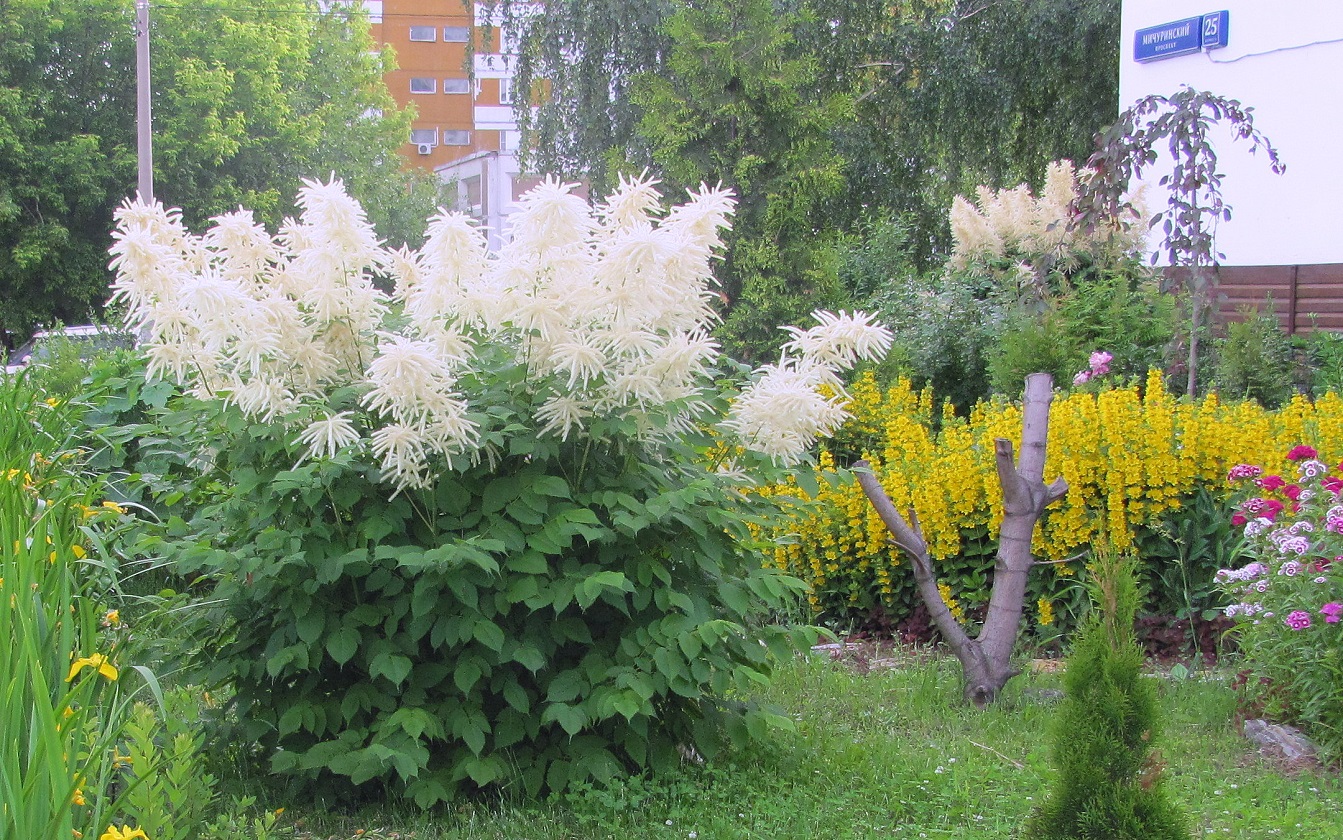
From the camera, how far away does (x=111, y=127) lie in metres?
27.6

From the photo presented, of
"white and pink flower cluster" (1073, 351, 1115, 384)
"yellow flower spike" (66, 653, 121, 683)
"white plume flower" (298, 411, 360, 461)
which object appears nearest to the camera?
"yellow flower spike" (66, 653, 121, 683)

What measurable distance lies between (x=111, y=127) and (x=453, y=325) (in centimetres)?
2765

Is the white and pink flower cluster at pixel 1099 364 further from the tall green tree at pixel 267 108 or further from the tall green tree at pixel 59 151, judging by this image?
the tall green tree at pixel 59 151

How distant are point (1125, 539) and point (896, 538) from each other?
1.14 m

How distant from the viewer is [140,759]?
7.72 feet

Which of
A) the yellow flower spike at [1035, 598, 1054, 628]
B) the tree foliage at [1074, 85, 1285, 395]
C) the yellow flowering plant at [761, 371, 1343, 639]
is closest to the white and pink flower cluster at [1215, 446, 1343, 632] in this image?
the yellow flowering plant at [761, 371, 1343, 639]

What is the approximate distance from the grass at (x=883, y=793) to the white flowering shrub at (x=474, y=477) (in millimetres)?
124

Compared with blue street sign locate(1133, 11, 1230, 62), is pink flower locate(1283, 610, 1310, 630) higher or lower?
lower

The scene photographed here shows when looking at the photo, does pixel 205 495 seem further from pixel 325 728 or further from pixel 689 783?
pixel 689 783

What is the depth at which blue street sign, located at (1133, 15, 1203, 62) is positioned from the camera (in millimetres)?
11209

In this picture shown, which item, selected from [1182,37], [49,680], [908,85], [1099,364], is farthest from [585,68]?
[49,680]

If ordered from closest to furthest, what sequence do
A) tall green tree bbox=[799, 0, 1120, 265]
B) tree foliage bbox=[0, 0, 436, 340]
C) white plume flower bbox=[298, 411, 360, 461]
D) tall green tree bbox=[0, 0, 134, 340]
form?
white plume flower bbox=[298, 411, 360, 461]
tall green tree bbox=[799, 0, 1120, 265]
tall green tree bbox=[0, 0, 134, 340]
tree foliage bbox=[0, 0, 436, 340]

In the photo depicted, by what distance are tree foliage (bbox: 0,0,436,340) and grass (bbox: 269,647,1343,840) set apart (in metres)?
24.3

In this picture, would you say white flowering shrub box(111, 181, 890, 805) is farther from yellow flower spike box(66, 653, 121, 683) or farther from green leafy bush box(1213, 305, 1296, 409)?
green leafy bush box(1213, 305, 1296, 409)
